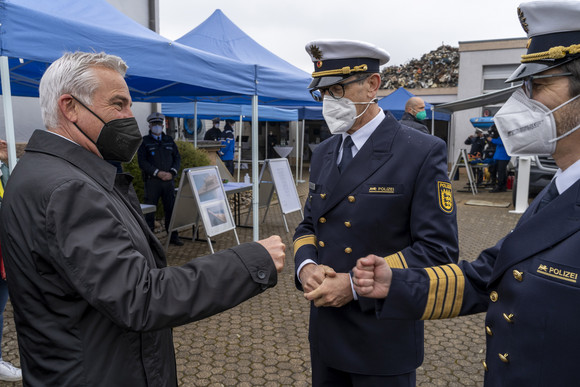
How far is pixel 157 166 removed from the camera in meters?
7.56

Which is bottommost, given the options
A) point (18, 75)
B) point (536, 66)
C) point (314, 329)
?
point (314, 329)

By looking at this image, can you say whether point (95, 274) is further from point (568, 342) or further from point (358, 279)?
point (568, 342)

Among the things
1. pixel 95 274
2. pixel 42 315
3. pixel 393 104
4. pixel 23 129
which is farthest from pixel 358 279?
pixel 393 104

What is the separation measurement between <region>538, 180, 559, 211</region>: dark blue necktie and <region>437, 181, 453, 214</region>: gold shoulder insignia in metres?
0.48

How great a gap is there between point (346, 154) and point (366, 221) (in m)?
0.38

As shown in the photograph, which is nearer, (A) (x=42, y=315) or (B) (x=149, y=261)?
(A) (x=42, y=315)

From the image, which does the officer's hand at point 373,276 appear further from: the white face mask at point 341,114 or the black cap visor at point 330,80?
the black cap visor at point 330,80

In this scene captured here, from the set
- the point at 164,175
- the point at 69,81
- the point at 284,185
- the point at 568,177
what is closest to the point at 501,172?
the point at 284,185

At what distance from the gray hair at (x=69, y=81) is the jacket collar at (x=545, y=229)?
1446 mm

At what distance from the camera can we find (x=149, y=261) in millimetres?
1537

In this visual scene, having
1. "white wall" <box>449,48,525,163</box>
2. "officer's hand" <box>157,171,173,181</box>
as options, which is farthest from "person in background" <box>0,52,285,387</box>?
"white wall" <box>449,48,525,163</box>

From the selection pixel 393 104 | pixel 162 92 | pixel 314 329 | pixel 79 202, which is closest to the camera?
pixel 79 202

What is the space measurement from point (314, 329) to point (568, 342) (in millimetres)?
1200

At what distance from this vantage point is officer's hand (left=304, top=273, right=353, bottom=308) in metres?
1.85
